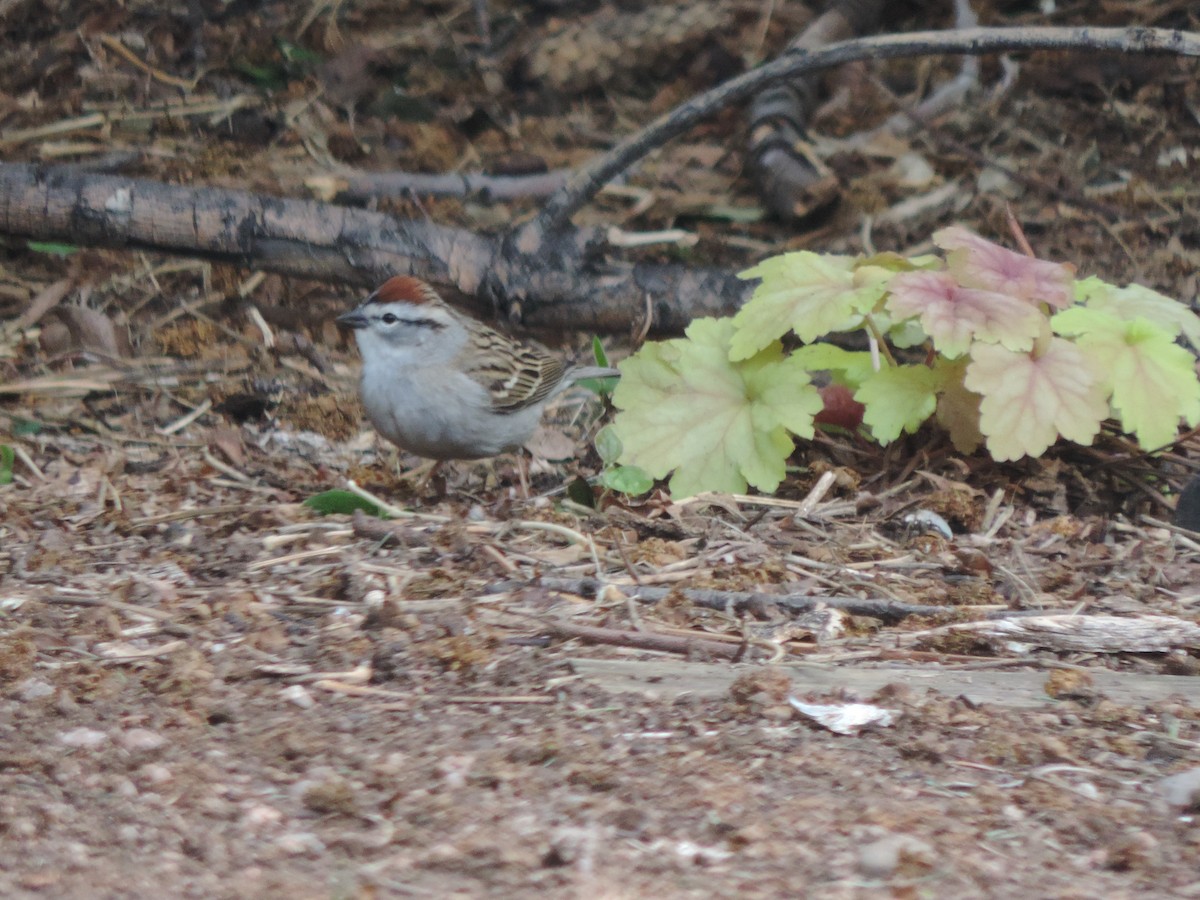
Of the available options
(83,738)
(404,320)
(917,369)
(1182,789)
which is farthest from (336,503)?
(1182,789)

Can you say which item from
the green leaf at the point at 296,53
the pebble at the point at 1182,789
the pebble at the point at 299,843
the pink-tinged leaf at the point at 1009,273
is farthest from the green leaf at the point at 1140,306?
the green leaf at the point at 296,53

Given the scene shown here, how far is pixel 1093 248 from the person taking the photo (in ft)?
22.1

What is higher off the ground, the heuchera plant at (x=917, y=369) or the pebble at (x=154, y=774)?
the heuchera plant at (x=917, y=369)

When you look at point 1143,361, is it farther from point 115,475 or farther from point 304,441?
point 115,475

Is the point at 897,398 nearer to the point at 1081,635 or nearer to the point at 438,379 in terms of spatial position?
the point at 1081,635

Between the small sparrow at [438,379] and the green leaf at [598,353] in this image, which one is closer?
the small sparrow at [438,379]

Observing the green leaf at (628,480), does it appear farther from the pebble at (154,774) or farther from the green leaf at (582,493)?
the pebble at (154,774)

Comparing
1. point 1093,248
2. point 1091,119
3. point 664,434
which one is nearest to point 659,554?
point 664,434

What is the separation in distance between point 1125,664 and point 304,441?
11.0 feet

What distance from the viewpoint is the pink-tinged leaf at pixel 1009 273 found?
174 inches

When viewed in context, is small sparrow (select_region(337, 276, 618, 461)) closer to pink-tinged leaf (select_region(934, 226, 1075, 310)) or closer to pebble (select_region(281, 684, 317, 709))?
pink-tinged leaf (select_region(934, 226, 1075, 310))

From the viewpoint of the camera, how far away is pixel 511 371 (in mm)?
5465

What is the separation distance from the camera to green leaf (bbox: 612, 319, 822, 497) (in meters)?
4.54

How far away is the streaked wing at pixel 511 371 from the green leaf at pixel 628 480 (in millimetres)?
774
